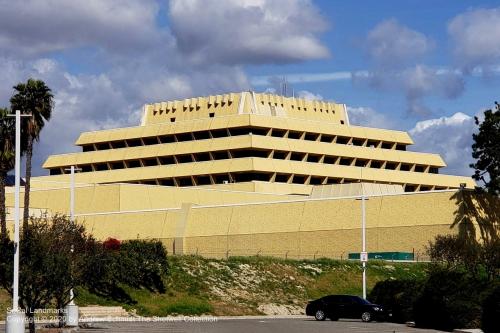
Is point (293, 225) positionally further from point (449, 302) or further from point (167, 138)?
point (167, 138)

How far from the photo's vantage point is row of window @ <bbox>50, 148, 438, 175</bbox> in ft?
437

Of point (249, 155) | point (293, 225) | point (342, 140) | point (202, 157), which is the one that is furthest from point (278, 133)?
point (293, 225)

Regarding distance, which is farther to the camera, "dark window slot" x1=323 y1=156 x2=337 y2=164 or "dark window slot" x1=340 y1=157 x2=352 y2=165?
"dark window slot" x1=340 y1=157 x2=352 y2=165

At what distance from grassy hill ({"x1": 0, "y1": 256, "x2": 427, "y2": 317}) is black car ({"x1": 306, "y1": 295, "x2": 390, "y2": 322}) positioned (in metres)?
8.85

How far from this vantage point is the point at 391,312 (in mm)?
59156

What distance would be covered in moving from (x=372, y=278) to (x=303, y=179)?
52817 mm

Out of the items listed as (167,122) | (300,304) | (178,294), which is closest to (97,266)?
(178,294)

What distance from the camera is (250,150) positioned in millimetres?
131750

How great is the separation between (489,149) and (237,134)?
175ft

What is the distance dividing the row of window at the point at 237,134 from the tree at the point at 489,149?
165 feet

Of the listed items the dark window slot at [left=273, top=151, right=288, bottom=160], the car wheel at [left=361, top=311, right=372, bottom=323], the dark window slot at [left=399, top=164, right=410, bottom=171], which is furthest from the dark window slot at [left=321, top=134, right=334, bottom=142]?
the car wheel at [left=361, top=311, right=372, bottom=323]

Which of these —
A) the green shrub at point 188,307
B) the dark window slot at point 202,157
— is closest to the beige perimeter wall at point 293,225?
the green shrub at point 188,307

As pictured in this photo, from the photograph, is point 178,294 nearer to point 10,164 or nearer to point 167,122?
point 10,164

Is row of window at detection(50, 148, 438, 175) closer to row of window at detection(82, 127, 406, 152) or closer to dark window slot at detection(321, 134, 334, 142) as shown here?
row of window at detection(82, 127, 406, 152)
